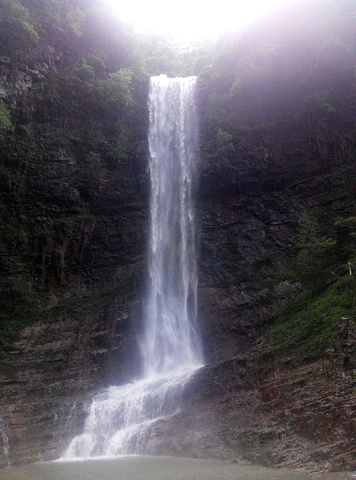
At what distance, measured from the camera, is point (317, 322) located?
11.5m

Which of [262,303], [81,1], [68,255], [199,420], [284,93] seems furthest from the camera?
[81,1]

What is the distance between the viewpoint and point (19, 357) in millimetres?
17750

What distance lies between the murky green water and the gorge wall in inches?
199

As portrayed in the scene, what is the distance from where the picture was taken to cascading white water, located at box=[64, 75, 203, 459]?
1329cm

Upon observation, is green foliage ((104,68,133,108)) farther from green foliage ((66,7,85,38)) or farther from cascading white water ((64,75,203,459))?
green foliage ((66,7,85,38))

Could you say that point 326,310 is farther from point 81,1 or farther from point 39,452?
point 81,1

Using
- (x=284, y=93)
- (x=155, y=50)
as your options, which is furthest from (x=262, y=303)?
(x=155, y=50)

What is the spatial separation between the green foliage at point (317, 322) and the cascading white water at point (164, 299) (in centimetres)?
424

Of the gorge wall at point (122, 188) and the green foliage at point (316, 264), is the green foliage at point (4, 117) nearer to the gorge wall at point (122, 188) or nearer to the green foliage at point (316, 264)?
the gorge wall at point (122, 188)

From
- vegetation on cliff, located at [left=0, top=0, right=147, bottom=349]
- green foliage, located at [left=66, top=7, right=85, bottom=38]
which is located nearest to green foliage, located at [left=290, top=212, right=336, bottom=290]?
vegetation on cliff, located at [left=0, top=0, right=147, bottom=349]

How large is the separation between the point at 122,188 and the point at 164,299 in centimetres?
732

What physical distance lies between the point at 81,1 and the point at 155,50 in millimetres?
6988

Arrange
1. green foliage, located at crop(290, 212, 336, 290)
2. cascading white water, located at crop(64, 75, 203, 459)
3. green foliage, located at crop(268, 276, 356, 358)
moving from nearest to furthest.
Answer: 1. green foliage, located at crop(268, 276, 356, 358)
2. cascading white water, located at crop(64, 75, 203, 459)
3. green foliage, located at crop(290, 212, 336, 290)

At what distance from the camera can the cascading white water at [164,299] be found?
13.3 metres
